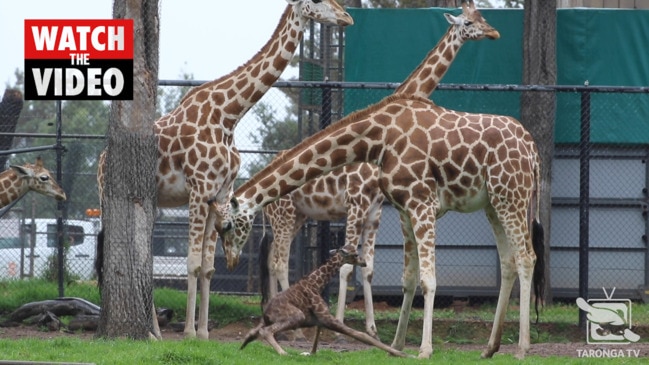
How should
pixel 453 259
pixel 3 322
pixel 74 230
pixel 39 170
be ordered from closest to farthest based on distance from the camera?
1. pixel 3 322
2. pixel 39 170
3. pixel 453 259
4. pixel 74 230

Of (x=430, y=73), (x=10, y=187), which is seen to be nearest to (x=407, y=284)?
(x=430, y=73)

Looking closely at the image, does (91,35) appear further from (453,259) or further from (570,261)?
(570,261)

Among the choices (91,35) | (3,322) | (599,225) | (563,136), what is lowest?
(3,322)

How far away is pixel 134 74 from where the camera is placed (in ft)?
36.7

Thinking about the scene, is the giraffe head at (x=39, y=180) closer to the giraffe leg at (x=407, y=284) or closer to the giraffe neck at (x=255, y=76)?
the giraffe neck at (x=255, y=76)

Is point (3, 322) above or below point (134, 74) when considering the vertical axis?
below

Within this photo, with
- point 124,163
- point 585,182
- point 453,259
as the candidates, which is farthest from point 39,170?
point 585,182

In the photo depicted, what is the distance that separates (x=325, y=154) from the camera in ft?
35.8

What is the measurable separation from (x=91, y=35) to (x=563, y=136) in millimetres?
6266

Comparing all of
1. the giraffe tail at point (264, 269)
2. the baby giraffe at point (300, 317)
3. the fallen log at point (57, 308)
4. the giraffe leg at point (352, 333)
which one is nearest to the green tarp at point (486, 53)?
the giraffe tail at point (264, 269)

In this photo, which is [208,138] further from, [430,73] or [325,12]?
[430,73]

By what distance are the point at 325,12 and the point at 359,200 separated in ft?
7.11

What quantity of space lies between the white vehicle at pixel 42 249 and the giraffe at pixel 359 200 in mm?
2972

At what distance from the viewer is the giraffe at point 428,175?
34.5ft
